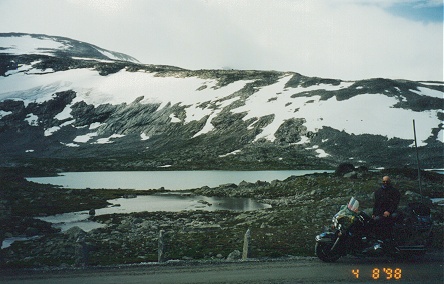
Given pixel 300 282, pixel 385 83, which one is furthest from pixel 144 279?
pixel 385 83

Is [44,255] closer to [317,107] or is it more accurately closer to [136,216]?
[136,216]

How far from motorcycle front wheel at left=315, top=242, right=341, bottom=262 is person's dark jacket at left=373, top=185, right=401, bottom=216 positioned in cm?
240

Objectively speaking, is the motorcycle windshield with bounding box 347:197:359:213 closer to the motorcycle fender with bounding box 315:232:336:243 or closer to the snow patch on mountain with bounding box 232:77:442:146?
the motorcycle fender with bounding box 315:232:336:243

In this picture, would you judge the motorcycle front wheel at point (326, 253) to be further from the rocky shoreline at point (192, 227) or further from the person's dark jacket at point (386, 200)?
the rocky shoreline at point (192, 227)

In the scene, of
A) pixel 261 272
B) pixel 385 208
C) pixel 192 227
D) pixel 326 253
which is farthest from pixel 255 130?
pixel 261 272

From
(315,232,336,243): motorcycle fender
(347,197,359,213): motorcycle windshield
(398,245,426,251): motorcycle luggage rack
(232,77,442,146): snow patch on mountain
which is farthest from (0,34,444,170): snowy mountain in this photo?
(347,197,359,213): motorcycle windshield

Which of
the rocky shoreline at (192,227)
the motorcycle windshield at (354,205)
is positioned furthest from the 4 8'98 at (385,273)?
the rocky shoreline at (192,227)

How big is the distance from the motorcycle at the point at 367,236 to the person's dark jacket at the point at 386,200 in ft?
1.50

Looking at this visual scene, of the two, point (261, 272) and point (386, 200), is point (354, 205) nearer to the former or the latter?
point (386, 200)

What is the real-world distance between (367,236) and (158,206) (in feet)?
131

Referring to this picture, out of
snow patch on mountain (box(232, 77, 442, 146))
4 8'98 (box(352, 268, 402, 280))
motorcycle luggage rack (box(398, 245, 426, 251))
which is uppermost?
snow patch on mountain (box(232, 77, 442, 146))

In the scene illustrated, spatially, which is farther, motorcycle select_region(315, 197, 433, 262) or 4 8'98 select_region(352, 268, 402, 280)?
motorcycle select_region(315, 197, 433, 262)

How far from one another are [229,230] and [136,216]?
53.0ft

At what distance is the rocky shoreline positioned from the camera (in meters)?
21.7
